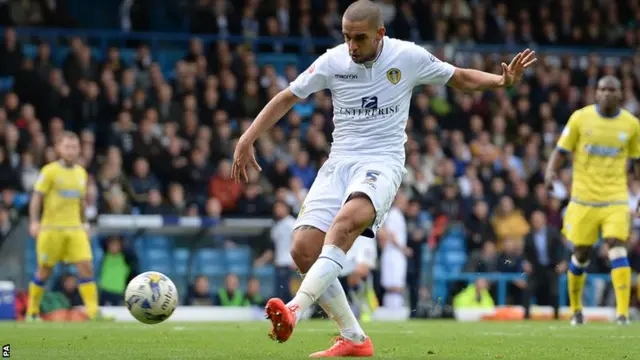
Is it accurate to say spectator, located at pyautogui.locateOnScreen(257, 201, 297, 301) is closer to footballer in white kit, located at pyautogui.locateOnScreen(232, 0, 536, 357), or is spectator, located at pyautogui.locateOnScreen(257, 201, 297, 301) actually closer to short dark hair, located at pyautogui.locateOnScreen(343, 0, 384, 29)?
footballer in white kit, located at pyautogui.locateOnScreen(232, 0, 536, 357)

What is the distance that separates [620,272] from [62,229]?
7399 mm

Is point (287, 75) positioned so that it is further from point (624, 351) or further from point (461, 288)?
point (624, 351)

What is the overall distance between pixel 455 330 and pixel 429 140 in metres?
10.0

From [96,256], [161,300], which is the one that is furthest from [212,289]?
[161,300]

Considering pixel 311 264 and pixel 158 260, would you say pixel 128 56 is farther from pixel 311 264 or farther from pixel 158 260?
pixel 311 264

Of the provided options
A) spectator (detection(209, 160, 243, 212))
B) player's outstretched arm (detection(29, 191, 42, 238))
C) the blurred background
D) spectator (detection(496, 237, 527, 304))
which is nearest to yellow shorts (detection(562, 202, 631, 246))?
the blurred background

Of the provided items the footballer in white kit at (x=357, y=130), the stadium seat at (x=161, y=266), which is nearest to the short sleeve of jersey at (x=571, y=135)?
the footballer in white kit at (x=357, y=130)

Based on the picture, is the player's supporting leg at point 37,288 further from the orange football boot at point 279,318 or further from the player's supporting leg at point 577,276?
the orange football boot at point 279,318

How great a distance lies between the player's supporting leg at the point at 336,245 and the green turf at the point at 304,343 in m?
0.70

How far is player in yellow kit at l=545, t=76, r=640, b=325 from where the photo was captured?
14.1m

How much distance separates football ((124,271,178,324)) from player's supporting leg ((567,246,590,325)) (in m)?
6.50

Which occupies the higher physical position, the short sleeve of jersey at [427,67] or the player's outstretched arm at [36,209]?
the short sleeve of jersey at [427,67]

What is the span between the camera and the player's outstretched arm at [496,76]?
8688 mm

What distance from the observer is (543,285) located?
67.7 ft
